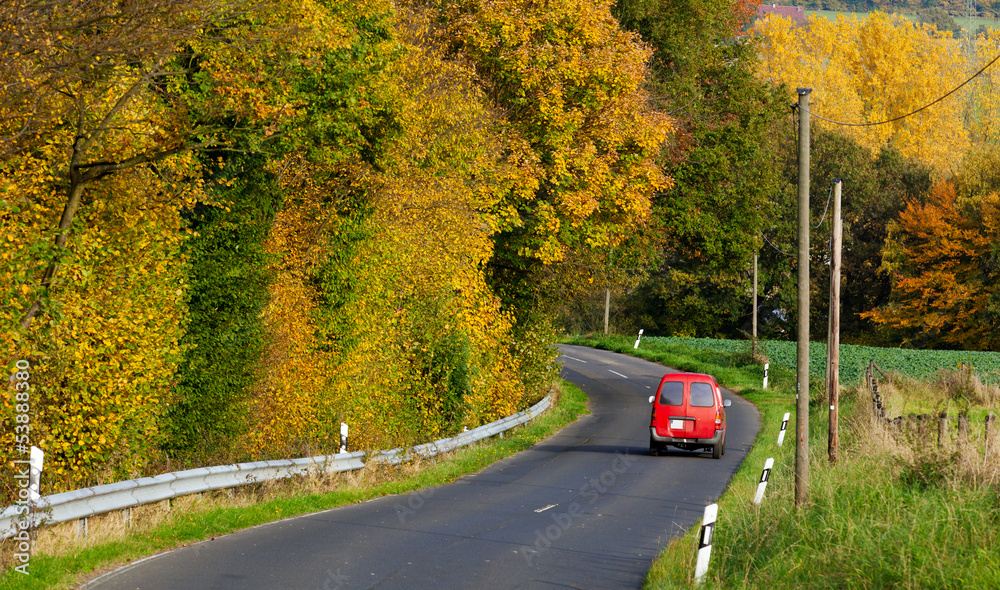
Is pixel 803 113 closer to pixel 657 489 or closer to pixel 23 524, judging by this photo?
pixel 657 489

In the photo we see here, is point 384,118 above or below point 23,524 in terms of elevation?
above

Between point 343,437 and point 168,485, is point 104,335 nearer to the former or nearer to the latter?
point 168,485

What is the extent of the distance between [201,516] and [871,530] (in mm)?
8285

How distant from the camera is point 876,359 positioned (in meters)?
50.3

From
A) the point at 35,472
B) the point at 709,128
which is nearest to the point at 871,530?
the point at 35,472

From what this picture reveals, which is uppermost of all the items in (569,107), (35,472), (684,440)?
(569,107)

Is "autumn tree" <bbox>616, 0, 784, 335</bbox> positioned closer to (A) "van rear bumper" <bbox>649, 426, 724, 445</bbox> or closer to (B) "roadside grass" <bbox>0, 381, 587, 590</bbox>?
(A) "van rear bumper" <bbox>649, 426, 724, 445</bbox>

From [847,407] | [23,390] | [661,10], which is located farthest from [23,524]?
[661,10]

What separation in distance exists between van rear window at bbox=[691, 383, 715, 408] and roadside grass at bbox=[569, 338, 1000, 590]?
327 inches

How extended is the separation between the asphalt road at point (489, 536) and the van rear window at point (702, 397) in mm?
1366

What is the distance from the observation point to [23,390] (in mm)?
10875

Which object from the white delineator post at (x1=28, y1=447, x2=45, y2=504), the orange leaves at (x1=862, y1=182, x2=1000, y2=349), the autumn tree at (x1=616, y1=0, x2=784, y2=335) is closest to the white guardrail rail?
the white delineator post at (x1=28, y1=447, x2=45, y2=504)

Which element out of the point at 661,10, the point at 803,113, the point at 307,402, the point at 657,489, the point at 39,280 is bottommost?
the point at 657,489

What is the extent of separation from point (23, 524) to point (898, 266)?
60878mm
